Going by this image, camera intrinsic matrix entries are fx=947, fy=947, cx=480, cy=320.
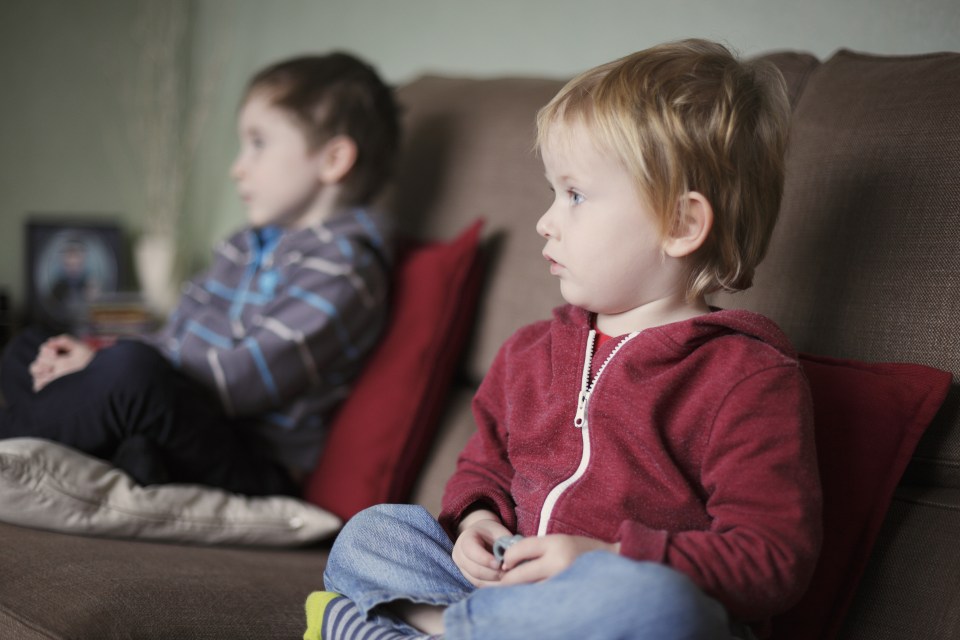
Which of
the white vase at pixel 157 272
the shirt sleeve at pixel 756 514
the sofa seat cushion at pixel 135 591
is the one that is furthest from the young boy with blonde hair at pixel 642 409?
the white vase at pixel 157 272

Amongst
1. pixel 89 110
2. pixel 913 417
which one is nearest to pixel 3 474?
pixel 913 417

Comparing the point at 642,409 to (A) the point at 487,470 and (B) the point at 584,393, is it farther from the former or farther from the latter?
(A) the point at 487,470

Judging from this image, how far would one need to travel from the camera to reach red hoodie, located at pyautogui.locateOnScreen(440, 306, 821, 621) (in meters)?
0.82

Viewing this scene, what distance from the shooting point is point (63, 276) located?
9.53 ft

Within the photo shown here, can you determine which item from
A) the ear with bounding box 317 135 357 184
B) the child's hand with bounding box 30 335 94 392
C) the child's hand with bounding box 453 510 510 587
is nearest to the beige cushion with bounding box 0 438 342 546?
the child's hand with bounding box 30 335 94 392

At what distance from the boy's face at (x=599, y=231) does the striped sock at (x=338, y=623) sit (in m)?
0.39

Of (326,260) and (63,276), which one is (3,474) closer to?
(326,260)

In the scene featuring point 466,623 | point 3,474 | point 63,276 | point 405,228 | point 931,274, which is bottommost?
point 63,276

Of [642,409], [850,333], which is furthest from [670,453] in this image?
[850,333]

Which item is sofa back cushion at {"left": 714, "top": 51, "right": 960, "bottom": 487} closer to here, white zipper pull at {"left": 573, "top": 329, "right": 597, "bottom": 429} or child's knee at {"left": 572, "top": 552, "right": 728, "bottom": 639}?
white zipper pull at {"left": 573, "top": 329, "right": 597, "bottom": 429}

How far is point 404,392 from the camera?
155 cm

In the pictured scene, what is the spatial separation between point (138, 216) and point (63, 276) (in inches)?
16.3

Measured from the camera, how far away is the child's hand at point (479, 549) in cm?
94

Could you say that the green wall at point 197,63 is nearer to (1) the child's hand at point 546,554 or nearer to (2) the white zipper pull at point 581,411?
(2) the white zipper pull at point 581,411
